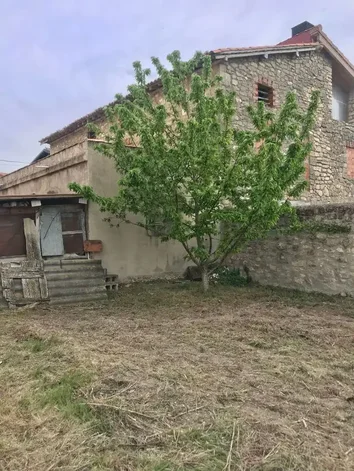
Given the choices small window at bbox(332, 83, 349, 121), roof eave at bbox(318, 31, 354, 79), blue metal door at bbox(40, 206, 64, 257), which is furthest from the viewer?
small window at bbox(332, 83, 349, 121)

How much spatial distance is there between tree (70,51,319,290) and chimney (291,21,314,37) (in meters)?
9.40

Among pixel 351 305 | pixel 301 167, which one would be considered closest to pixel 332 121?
pixel 301 167

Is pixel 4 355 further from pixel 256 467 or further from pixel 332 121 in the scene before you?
pixel 332 121

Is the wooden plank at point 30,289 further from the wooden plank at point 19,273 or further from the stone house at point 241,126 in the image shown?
the stone house at point 241,126

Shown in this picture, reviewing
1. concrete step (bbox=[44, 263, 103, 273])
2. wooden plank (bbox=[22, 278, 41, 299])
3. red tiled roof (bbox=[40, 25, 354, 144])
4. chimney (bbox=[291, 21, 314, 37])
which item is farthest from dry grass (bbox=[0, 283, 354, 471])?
chimney (bbox=[291, 21, 314, 37])

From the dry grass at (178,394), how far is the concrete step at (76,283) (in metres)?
1.85

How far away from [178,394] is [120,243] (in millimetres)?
6981

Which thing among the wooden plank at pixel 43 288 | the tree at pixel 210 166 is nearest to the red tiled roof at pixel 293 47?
the tree at pixel 210 166

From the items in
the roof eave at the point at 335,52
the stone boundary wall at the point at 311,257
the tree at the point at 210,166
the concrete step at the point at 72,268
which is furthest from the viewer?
the roof eave at the point at 335,52

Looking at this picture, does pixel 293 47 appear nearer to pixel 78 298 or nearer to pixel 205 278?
pixel 205 278

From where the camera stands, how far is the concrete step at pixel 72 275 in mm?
8914

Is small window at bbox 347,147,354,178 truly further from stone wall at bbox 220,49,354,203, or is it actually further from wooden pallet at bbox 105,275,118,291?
wooden pallet at bbox 105,275,118,291

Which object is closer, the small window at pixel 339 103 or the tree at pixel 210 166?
the tree at pixel 210 166

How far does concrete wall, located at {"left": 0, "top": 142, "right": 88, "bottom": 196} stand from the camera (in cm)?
1034
